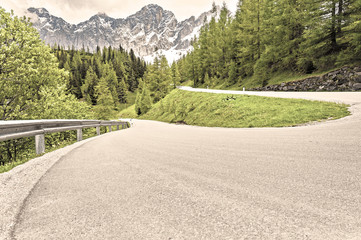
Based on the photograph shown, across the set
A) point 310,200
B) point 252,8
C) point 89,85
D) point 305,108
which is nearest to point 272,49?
point 252,8

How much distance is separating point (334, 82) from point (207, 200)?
23.4 meters

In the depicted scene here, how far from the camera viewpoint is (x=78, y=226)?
1.73 meters

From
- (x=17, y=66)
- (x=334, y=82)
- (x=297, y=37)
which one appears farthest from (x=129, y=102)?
(x=334, y=82)

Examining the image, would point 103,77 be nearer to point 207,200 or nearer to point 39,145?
point 39,145

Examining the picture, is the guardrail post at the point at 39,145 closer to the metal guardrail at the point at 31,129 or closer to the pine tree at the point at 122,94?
the metal guardrail at the point at 31,129

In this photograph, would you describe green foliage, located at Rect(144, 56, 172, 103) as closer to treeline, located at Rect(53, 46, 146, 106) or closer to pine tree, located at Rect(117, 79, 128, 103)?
treeline, located at Rect(53, 46, 146, 106)

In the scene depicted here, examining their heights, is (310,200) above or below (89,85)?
below

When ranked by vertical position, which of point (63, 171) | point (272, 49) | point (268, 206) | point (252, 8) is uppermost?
point (252, 8)

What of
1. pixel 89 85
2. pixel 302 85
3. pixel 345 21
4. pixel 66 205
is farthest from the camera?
pixel 89 85

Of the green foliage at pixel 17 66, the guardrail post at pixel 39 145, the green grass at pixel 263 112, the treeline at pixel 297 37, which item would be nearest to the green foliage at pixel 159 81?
the treeline at pixel 297 37

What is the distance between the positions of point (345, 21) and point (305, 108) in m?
18.0

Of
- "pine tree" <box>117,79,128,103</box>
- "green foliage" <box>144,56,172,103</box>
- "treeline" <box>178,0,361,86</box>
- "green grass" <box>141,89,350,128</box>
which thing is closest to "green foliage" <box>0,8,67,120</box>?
"green grass" <box>141,89,350,128</box>

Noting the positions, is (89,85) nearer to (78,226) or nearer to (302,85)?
(302,85)

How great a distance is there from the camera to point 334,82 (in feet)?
61.5
